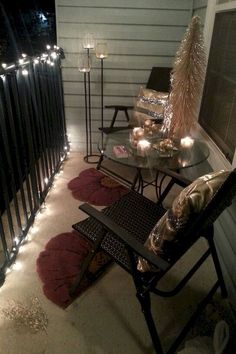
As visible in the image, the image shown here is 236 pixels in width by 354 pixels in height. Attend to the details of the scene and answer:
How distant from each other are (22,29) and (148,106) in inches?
70.9

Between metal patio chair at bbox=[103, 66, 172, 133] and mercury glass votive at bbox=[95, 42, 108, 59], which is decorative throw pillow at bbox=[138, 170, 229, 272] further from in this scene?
mercury glass votive at bbox=[95, 42, 108, 59]

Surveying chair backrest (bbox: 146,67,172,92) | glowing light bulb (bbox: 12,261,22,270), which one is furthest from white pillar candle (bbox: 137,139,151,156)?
chair backrest (bbox: 146,67,172,92)

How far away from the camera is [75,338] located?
4.63 ft

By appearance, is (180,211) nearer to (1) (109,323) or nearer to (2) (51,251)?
(1) (109,323)

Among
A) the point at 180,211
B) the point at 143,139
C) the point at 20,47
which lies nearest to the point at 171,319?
the point at 180,211

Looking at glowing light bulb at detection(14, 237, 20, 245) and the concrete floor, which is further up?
glowing light bulb at detection(14, 237, 20, 245)

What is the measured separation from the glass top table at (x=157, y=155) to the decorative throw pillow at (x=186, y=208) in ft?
2.39

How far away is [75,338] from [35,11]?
338 centimetres

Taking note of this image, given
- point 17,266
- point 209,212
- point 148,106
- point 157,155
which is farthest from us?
point 148,106

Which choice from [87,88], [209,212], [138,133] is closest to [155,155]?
[138,133]

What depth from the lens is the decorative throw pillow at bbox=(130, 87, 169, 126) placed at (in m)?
2.89

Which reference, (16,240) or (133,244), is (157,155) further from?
(16,240)

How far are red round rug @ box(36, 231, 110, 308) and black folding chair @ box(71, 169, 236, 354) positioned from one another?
112 millimetres

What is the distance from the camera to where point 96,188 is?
2.70 metres
